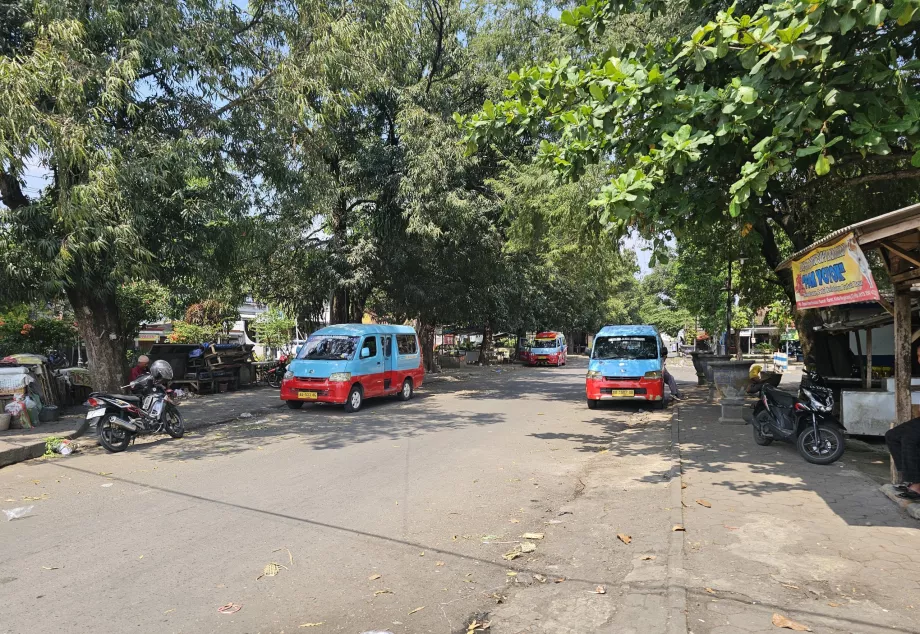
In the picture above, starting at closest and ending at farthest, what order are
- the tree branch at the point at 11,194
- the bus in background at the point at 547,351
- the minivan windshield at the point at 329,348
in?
1. the tree branch at the point at 11,194
2. the minivan windshield at the point at 329,348
3. the bus in background at the point at 547,351

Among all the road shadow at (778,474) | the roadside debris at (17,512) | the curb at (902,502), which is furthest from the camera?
the roadside debris at (17,512)

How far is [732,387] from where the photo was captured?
13.4 meters

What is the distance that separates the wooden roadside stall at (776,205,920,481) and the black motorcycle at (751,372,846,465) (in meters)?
1.33

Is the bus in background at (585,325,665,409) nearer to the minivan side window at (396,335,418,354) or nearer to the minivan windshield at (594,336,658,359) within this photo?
the minivan windshield at (594,336,658,359)

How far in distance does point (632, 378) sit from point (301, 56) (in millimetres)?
10004

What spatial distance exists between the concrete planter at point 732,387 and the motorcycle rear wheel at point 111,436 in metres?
10.4

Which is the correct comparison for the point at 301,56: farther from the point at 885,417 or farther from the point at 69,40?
the point at 885,417

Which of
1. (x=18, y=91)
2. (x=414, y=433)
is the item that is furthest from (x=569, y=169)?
(x=18, y=91)

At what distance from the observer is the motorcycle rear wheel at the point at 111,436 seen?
9516 millimetres

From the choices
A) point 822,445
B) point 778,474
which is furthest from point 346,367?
point 822,445

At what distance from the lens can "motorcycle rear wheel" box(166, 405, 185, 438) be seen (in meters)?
10.6

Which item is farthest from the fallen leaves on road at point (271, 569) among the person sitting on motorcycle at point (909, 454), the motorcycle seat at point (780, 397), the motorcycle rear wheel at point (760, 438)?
the motorcycle rear wheel at point (760, 438)

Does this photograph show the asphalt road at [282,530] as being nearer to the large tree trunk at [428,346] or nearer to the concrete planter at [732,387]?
the concrete planter at [732,387]

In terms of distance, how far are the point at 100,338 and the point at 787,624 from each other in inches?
501
